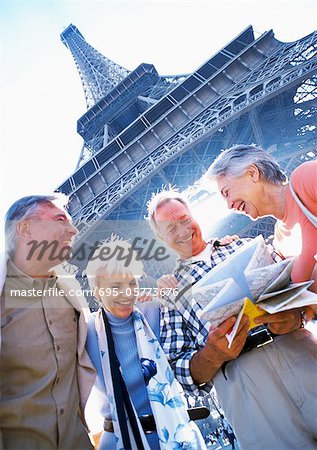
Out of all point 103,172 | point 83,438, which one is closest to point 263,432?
point 83,438

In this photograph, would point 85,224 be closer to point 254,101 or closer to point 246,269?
point 254,101

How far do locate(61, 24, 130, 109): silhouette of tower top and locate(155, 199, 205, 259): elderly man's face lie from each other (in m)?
29.9

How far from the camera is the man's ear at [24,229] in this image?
2.17m

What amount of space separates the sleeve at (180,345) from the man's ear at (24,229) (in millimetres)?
1057

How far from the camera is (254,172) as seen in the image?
1.94 m

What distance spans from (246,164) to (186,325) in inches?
41.6

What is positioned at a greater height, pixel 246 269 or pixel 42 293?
pixel 42 293

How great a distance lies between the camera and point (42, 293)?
1.99 m

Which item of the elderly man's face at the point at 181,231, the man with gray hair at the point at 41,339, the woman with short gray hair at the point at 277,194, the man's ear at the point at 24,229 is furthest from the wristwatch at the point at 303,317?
the man's ear at the point at 24,229

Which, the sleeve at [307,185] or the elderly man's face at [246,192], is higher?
the elderly man's face at [246,192]

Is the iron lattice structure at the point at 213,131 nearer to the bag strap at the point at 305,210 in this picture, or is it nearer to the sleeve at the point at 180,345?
the sleeve at the point at 180,345

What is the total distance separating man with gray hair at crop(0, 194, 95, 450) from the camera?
5.32 ft

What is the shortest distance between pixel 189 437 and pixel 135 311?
78cm

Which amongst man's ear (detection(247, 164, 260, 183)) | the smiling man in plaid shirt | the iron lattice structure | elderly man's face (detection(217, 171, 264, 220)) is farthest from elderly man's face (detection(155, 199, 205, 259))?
the iron lattice structure
